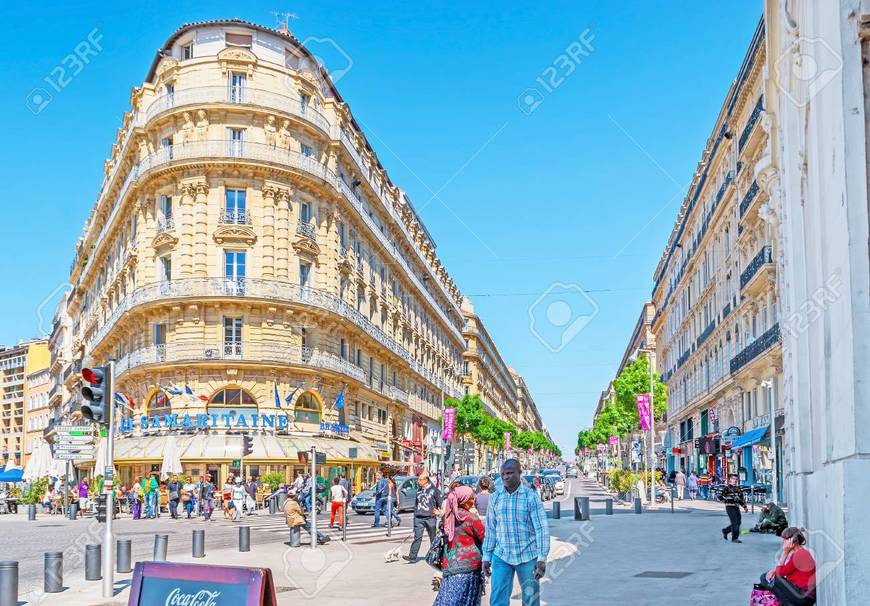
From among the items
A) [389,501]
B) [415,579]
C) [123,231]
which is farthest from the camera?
[123,231]

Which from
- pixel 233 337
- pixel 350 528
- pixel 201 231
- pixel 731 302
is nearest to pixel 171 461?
pixel 233 337

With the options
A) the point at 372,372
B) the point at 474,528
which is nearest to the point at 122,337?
the point at 372,372

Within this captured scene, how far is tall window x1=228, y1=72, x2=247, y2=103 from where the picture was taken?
42.7 m

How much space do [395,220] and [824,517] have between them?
5389cm

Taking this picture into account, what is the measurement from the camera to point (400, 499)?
35906 millimetres

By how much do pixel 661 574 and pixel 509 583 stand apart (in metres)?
6.08

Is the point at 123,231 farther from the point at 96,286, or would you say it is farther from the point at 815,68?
the point at 815,68

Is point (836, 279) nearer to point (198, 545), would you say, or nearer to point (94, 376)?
point (94, 376)

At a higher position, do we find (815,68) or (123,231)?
(123,231)

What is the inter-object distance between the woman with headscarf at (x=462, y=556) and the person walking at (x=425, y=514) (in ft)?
22.6

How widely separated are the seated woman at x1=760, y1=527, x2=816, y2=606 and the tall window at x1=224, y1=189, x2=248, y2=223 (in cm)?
3605

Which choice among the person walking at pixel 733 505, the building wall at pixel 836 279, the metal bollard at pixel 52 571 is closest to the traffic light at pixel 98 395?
the metal bollard at pixel 52 571

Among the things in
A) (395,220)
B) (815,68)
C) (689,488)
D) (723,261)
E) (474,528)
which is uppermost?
(395,220)

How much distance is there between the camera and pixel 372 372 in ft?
181
